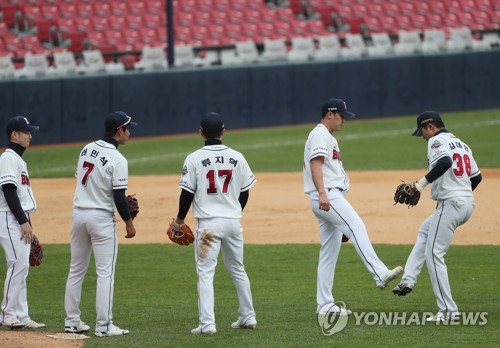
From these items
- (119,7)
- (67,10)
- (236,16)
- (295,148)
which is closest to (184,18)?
(236,16)

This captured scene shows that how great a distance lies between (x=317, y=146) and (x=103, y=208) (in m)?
1.76

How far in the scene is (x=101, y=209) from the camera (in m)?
7.61

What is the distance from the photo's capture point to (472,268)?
1047cm

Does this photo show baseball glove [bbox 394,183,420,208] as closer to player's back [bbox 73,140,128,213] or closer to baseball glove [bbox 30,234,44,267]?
player's back [bbox 73,140,128,213]

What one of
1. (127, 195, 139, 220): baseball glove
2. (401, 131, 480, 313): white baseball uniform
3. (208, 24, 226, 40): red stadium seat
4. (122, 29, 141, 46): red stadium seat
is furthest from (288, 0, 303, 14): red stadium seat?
(127, 195, 139, 220): baseball glove

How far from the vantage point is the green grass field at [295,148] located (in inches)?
762

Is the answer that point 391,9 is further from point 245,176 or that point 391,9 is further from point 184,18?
point 245,176

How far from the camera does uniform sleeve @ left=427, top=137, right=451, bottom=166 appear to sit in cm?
776

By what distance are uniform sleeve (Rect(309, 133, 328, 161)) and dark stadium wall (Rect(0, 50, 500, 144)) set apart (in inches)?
545

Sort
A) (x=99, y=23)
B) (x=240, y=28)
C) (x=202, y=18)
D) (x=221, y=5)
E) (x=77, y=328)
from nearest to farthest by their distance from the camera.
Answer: (x=77, y=328), (x=99, y=23), (x=240, y=28), (x=202, y=18), (x=221, y=5)

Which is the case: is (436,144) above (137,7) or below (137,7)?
below

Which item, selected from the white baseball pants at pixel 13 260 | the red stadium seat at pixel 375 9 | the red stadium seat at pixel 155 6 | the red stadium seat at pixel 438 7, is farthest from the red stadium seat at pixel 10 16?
the white baseball pants at pixel 13 260

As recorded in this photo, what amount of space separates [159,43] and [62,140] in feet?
18.9

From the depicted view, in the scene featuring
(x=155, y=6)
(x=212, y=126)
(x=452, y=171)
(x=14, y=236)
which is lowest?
(x=14, y=236)
